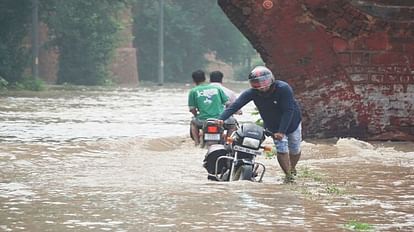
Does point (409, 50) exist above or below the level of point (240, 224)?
above

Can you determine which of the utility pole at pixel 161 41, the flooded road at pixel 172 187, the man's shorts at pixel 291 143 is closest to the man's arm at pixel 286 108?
the man's shorts at pixel 291 143

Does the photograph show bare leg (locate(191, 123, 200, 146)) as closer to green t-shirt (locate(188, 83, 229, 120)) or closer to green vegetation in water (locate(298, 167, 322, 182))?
green t-shirt (locate(188, 83, 229, 120))

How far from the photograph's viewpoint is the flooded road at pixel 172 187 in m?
8.31

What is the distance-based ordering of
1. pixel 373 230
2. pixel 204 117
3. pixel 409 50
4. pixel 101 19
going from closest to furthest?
pixel 373 230 → pixel 204 117 → pixel 409 50 → pixel 101 19

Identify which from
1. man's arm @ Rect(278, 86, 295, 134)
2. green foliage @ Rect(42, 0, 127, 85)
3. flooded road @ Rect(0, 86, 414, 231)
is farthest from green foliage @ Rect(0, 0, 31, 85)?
man's arm @ Rect(278, 86, 295, 134)

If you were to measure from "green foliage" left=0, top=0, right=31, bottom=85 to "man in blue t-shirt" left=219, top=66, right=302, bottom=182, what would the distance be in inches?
1198

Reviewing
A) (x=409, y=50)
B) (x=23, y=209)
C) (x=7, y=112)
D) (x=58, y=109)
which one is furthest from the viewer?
(x=58, y=109)

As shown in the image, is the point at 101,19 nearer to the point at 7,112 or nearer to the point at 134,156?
the point at 7,112

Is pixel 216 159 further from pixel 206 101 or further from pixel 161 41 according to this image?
pixel 161 41

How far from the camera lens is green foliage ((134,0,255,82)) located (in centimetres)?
5850

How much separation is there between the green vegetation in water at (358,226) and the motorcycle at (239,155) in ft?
7.15

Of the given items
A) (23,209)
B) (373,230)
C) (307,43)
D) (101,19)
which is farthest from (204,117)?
(101,19)

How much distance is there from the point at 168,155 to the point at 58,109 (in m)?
11.5

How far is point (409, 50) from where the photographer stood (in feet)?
55.2
